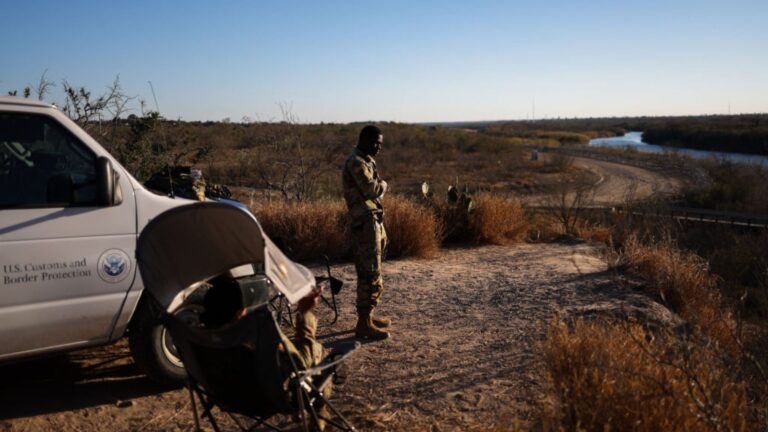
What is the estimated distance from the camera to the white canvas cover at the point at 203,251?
3377mm

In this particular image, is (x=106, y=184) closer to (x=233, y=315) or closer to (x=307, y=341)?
(x=233, y=315)

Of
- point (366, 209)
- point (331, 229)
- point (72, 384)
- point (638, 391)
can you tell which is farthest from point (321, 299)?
point (638, 391)

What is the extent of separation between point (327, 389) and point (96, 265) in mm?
1805

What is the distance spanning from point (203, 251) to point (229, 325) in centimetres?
67

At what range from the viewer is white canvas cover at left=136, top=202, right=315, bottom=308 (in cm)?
338

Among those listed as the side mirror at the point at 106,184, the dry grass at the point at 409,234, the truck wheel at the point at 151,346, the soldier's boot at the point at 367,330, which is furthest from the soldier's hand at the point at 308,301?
the dry grass at the point at 409,234

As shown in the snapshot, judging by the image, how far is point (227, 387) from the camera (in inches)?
129

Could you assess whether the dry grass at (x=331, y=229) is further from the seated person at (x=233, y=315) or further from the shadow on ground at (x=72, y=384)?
the seated person at (x=233, y=315)

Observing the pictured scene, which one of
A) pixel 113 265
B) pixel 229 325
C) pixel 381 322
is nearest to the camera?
pixel 229 325

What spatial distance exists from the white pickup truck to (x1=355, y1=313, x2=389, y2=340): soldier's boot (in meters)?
2.10

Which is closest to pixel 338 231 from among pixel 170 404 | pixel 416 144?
pixel 170 404

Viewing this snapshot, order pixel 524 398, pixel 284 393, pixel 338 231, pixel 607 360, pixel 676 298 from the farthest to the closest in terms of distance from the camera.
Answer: pixel 338 231
pixel 676 298
pixel 524 398
pixel 607 360
pixel 284 393

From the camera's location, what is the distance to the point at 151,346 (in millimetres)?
4520

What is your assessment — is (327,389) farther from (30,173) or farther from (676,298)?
(676,298)
